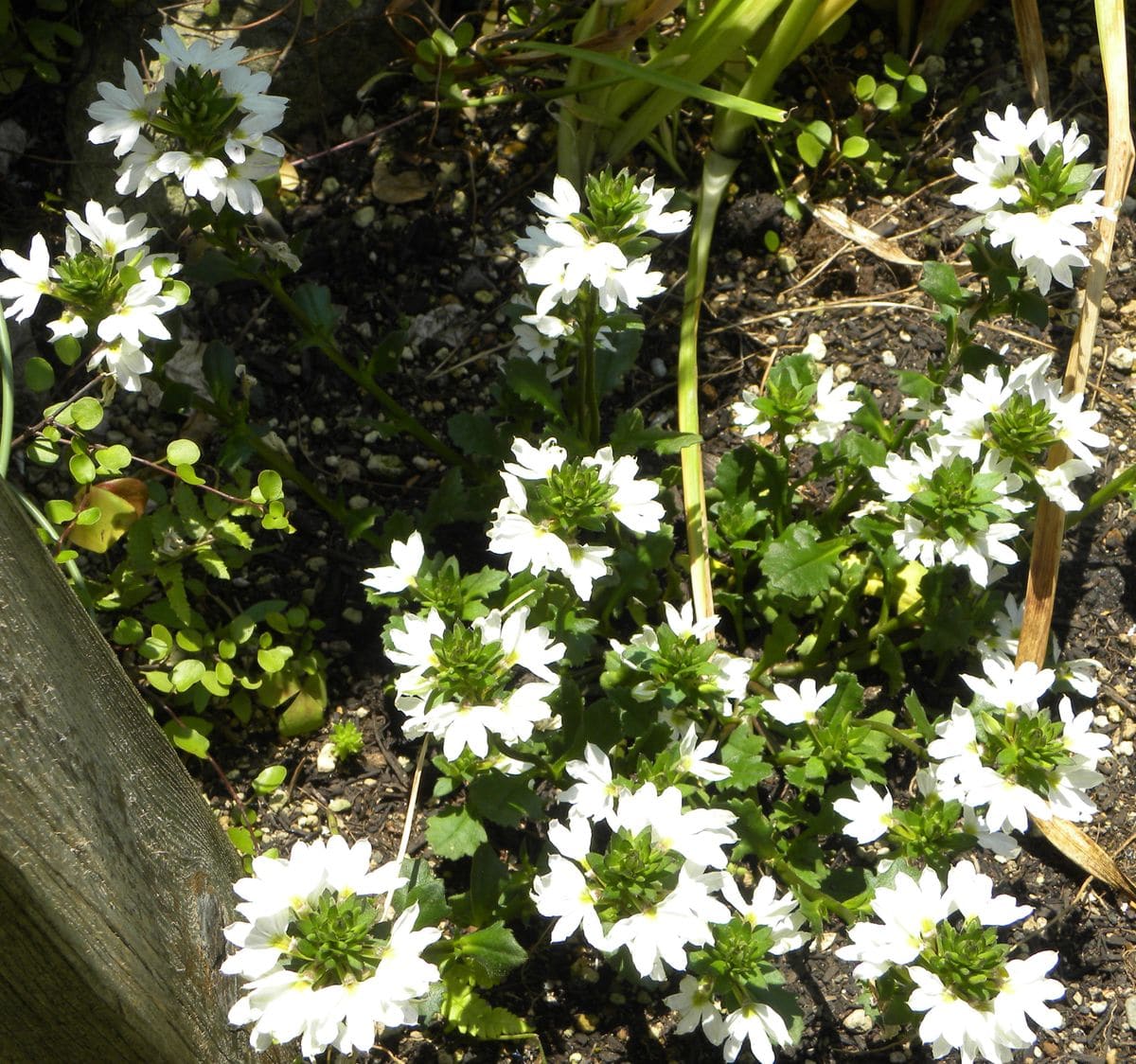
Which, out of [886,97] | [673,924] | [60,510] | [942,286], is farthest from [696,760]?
[886,97]

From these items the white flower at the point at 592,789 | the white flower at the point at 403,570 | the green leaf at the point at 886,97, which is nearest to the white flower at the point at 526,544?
the white flower at the point at 403,570

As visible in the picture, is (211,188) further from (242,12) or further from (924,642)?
(924,642)

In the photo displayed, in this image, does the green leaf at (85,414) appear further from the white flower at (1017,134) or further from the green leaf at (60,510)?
the white flower at (1017,134)

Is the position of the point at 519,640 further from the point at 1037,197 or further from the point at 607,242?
the point at 1037,197

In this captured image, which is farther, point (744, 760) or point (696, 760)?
point (744, 760)

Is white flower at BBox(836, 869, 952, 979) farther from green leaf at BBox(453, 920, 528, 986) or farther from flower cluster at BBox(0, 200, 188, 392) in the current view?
flower cluster at BBox(0, 200, 188, 392)

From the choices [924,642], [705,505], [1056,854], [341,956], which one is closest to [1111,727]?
[1056,854]
